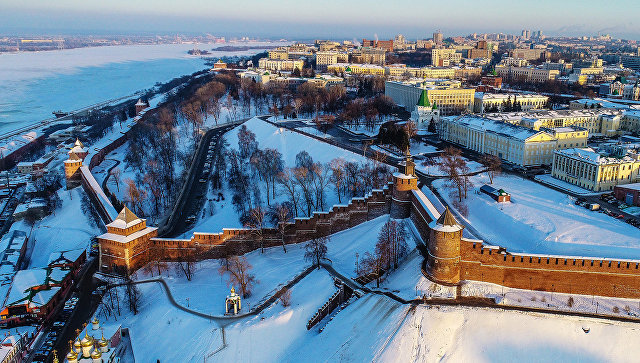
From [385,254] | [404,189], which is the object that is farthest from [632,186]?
[385,254]

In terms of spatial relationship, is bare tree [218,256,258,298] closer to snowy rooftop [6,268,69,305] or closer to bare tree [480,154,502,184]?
snowy rooftop [6,268,69,305]

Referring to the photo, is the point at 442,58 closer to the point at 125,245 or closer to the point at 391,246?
the point at 391,246

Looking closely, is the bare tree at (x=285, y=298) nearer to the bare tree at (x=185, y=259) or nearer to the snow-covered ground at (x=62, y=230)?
the bare tree at (x=185, y=259)

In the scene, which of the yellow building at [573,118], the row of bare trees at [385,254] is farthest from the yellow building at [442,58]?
the row of bare trees at [385,254]

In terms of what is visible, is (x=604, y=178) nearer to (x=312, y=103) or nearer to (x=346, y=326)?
(x=346, y=326)

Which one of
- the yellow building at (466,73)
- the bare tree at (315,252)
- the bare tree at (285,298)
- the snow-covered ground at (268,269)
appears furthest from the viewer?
the yellow building at (466,73)

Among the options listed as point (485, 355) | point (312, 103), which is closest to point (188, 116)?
point (312, 103)

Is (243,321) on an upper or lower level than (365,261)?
lower

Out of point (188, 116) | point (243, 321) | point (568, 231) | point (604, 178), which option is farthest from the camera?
point (188, 116)
